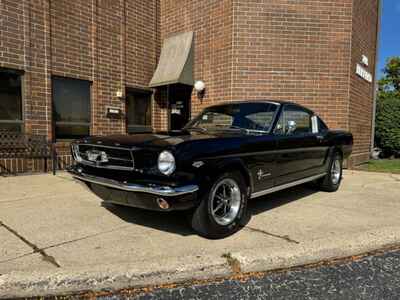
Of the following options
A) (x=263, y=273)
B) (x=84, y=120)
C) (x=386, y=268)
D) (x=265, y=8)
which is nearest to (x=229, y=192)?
(x=263, y=273)

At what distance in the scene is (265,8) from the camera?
7934 mm

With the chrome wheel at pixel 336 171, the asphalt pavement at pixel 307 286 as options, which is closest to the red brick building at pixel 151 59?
the chrome wheel at pixel 336 171

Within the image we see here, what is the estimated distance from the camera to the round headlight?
281cm

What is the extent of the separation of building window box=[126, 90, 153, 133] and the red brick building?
1.3 inches

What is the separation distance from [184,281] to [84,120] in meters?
6.40

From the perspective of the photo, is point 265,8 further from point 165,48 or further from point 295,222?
point 295,222

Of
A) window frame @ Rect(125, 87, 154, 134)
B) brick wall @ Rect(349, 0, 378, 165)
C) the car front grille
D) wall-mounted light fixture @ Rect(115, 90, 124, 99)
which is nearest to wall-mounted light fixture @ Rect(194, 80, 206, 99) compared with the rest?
window frame @ Rect(125, 87, 154, 134)

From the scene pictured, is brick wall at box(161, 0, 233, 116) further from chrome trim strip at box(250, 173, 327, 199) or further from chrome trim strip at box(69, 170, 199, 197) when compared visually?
chrome trim strip at box(69, 170, 199, 197)

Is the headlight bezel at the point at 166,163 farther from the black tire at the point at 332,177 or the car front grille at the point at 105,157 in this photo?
the black tire at the point at 332,177

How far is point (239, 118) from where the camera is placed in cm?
412

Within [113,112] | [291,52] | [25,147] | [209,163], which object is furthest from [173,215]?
[291,52]

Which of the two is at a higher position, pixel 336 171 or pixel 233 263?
pixel 336 171

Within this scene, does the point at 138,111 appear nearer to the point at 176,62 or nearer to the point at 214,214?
the point at 176,62

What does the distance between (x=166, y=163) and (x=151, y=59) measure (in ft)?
23.9
